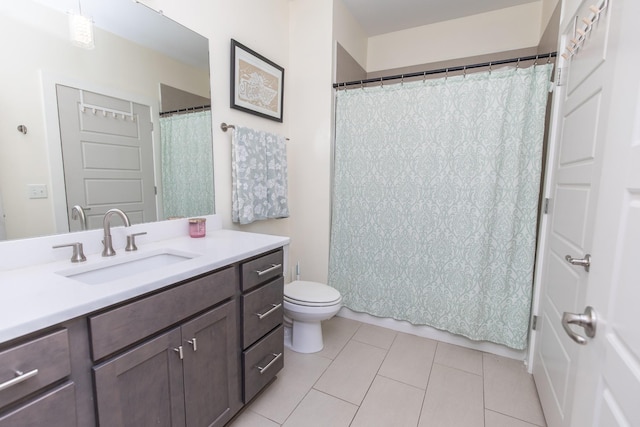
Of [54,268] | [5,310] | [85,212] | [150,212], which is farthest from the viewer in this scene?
[150,212]

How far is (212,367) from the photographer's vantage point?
119cm

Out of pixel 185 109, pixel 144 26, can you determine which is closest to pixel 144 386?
pixel 185 109

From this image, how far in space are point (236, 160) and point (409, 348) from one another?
5.89 ft

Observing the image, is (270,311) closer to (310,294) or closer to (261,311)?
(261,311)

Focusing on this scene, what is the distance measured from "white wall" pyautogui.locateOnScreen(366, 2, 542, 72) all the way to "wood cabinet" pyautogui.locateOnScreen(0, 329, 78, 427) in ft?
10.4

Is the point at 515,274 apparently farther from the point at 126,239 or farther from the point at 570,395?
the point at 126,239

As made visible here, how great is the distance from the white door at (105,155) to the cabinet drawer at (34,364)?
0.67 meters

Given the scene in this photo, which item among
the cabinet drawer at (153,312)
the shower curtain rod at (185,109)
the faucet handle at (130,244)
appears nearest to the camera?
the cabinet drawer at (153,312)

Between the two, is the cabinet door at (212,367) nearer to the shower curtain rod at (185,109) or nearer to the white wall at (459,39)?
the shower curtain rod at (185,109)

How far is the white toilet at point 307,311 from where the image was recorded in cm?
186

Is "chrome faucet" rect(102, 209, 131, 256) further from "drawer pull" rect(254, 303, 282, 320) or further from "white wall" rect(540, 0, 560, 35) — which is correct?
"white wall" rect(540, 0, 560, 35)

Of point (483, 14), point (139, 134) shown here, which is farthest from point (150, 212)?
point (483, 14)

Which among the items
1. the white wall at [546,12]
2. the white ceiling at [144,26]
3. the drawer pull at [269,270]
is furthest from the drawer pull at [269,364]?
the white wall at [546,12]

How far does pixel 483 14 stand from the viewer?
2.49 metres
